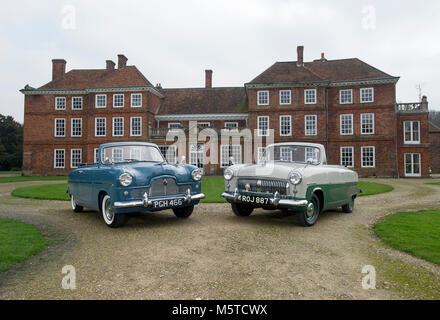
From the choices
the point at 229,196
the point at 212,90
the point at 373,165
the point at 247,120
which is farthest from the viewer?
the point at 212,90

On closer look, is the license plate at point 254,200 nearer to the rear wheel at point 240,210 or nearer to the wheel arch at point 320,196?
the rear wheel at point 240,210

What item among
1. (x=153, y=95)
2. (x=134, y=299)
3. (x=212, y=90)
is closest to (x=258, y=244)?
(x=134, y=299)

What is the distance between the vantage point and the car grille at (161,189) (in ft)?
19.3

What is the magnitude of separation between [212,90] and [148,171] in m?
28.5

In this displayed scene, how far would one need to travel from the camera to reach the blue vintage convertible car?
5750 mm

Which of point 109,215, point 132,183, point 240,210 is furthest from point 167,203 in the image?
point 240,210

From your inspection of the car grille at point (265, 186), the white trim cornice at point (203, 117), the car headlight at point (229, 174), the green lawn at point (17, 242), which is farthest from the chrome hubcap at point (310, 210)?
the white trim cornice at point (203, 117)

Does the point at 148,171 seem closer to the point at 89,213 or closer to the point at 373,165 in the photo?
the point at 89,213

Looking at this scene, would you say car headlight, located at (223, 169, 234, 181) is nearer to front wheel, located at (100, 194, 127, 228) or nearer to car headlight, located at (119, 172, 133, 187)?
car headlight, located at (119, 172, 133, 187)

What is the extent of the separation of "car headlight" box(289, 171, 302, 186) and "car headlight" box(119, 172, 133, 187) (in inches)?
124

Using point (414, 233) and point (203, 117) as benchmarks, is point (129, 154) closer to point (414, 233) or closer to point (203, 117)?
point (414, 233)

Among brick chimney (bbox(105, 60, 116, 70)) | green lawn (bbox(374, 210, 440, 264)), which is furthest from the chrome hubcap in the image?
brick chimney (bbox(105, 60, 116, 70))

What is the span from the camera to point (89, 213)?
798 centimetres
